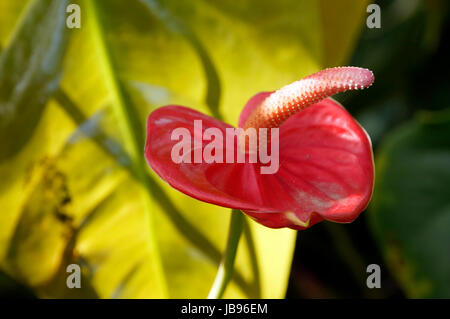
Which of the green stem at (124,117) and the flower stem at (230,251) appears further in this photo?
the green stem at (124,117)

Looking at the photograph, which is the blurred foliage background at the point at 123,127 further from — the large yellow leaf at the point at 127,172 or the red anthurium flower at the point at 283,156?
the red anthurium flower at the point at 283,156

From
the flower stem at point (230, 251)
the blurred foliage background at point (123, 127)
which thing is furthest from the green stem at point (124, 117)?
the flower stem at point (230, 251)

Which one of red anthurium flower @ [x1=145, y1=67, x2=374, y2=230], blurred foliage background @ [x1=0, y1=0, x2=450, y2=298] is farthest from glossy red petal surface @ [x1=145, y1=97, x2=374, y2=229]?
blurred foliage background @ [x1=0, y1=0, x2=450, y2=298]

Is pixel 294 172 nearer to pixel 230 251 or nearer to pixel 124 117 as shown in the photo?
pixel 230 251

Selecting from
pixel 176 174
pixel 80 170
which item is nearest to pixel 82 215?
pixel 80 170

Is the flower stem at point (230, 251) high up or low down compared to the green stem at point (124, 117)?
down

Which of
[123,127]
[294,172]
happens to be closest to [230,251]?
[294,172]

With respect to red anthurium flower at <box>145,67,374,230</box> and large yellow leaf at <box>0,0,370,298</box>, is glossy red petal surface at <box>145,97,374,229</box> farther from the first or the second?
large yellow leaf at <box>0,0,370,298</box>
